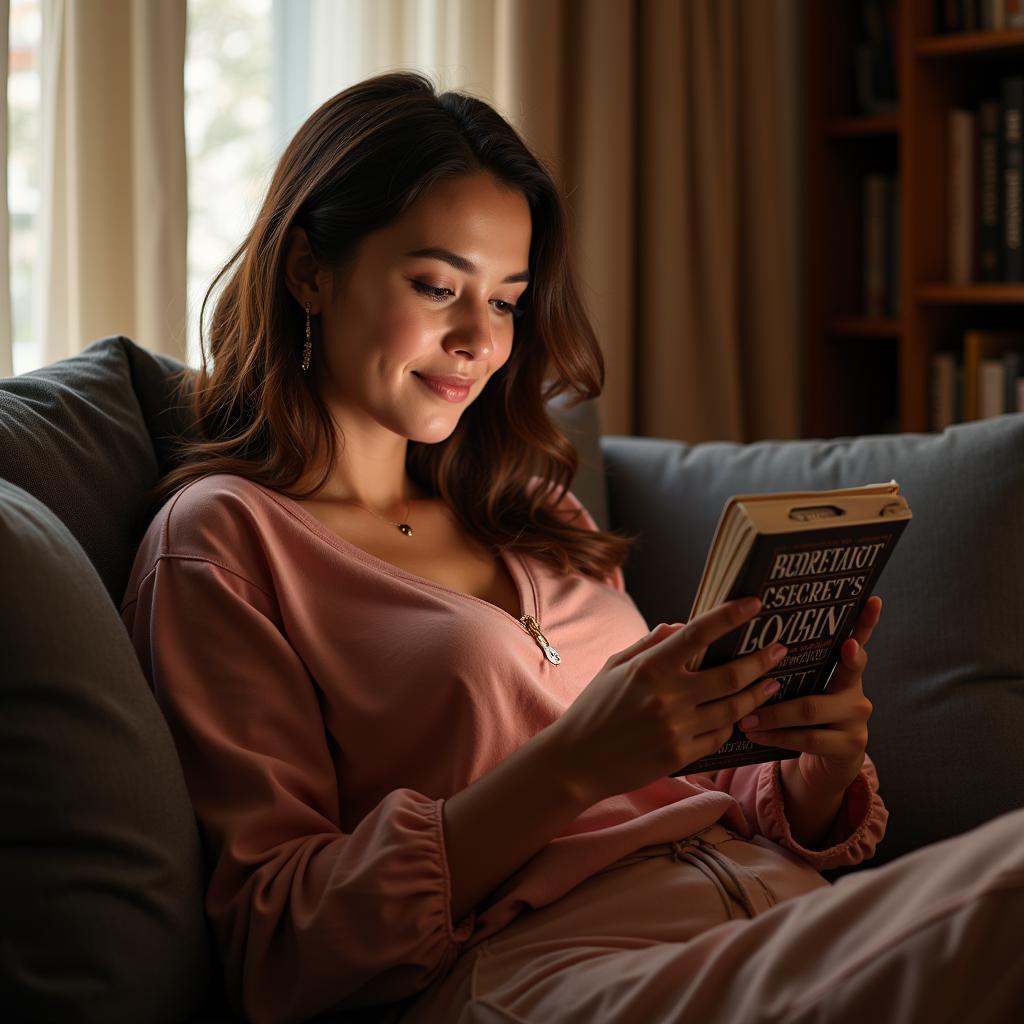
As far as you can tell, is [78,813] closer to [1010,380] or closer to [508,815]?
[508,815]

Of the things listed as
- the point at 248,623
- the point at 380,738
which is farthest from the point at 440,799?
the point at 248,623

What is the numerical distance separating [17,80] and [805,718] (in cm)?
136

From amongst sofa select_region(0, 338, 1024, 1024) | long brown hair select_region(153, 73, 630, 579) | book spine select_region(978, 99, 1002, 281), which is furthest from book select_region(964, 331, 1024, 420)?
long brown hair select_region(153, 73, 630, 579)

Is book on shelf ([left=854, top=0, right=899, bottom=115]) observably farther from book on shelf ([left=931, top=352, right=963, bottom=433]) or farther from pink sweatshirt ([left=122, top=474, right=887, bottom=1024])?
pink sweatshirt ([left=122, top=474, right=887, bottom=1024])

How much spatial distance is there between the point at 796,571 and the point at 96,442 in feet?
2.31

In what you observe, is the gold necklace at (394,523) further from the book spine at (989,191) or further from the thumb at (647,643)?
the book spine at (989,191)

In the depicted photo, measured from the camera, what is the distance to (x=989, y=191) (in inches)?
96.7


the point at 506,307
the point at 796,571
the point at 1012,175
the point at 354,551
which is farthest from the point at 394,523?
the point at 1012,175

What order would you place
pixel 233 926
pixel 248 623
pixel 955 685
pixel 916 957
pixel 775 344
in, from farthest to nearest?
1. pixel 775 344
2. pixel 955 685
3. pixel 248 623
4. pixel 233 926
5. pixel 916 957

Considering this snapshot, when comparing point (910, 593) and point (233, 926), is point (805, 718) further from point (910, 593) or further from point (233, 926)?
point (233, 926)

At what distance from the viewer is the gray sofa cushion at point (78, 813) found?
0.88 metres

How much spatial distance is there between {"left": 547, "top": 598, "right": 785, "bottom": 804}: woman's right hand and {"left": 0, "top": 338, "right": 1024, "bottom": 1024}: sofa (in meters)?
0.32

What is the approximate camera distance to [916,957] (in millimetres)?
758

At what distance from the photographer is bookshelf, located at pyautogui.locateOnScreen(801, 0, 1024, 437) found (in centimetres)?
246
